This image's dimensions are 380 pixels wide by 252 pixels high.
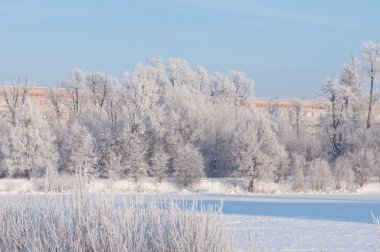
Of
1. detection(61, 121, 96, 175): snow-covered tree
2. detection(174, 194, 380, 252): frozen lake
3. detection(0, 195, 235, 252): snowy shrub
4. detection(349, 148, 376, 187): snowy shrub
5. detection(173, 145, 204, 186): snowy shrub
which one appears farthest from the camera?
detection(61, 121, 96, 175): snow-covered tree

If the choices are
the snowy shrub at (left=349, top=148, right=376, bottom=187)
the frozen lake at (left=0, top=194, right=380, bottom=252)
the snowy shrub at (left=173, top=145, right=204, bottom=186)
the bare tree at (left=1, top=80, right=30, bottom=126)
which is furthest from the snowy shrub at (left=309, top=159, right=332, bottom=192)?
the bare tree at (left=1, top=80, right=30, bottom=126)

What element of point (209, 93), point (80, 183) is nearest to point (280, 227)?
point (80, 183)

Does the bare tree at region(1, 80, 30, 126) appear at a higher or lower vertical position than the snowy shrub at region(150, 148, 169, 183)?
higher

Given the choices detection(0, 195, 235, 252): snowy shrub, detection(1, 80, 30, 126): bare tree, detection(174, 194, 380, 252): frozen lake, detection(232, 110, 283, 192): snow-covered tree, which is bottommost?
detection(174, 194, 380, 252): frozen lake

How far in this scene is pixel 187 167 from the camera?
43156mm

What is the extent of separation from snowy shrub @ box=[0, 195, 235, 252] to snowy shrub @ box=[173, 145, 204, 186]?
109 feet

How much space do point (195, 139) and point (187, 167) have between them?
5845 millimetres

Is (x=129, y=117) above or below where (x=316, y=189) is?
above

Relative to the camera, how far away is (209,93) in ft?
203

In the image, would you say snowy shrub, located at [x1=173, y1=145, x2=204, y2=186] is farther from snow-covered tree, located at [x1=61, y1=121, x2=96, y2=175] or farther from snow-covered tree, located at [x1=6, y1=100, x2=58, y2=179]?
snow-covered tree, located at [x1=6, y1=100, x2=58, y2=179]

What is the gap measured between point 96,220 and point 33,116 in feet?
129

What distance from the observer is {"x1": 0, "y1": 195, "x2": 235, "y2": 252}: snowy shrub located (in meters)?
7.86

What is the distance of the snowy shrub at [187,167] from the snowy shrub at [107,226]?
33.2 metres

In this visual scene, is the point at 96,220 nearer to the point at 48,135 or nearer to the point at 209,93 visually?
the point at 48,135
